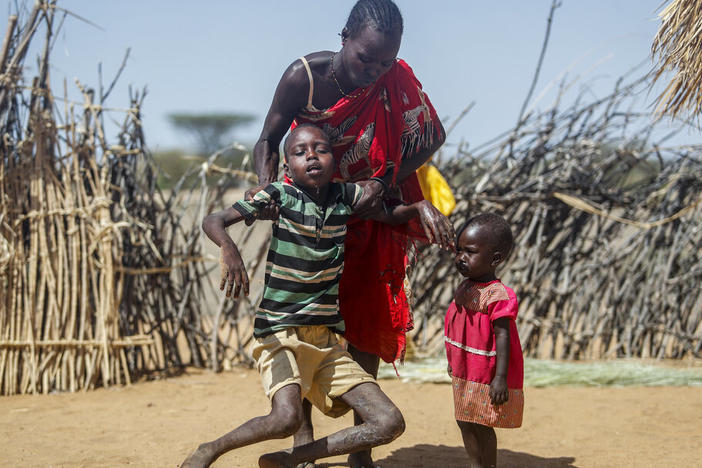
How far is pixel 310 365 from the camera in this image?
2482mm

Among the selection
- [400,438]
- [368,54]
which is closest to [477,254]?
[368,54]

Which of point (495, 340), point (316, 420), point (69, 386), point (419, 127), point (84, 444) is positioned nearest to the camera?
point (495, 340)

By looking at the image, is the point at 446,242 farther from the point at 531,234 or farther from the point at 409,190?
the point at 531,234

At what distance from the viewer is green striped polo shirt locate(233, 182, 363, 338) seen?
2.42 meters

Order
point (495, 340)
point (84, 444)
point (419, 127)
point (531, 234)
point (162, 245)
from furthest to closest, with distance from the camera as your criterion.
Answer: point (531, 234), point (162, 245), point (84, 444), point (419, 127), point (495, 340)

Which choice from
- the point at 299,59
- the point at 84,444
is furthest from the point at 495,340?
the point at 84,444

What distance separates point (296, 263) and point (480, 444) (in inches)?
39.2

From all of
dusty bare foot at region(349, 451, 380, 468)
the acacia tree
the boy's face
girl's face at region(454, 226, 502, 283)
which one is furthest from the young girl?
the acacia tree

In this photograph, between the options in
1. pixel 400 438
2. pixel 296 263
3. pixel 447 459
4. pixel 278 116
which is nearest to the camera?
pixel 296 263

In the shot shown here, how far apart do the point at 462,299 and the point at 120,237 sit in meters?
3.11

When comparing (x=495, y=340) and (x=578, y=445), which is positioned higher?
(x=495, y=340)

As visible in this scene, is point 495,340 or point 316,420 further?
point 316,420

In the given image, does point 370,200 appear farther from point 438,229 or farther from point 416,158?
point 416,158

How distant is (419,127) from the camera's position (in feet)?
9.30
